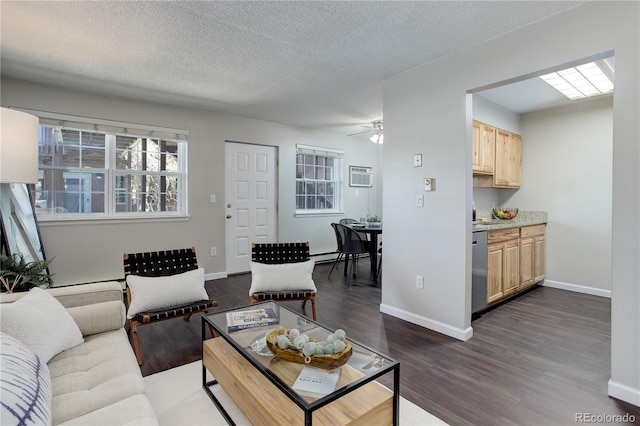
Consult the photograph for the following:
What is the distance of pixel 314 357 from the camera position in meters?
1.42

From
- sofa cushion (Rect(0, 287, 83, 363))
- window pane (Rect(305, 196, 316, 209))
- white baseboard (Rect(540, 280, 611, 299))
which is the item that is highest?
window pane (Rect(305, 196, 316, 209))

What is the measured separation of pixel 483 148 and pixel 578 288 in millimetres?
2231

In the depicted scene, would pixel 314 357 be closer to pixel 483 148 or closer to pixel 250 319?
pixel 250 319

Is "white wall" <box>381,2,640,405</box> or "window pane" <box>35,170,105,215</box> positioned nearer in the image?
"white wall" <box>381,2,640,405</box>

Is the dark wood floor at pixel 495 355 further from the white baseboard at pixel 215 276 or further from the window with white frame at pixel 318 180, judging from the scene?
the window with white frame at pixel 318 180

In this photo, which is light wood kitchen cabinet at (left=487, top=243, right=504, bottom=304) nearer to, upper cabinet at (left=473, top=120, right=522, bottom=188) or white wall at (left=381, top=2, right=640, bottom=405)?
white wall at (left=381, top=2, right=640, bottom=405)

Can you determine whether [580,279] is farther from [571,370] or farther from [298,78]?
[298,78]

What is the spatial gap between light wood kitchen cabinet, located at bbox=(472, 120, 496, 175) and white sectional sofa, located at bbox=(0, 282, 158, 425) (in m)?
3.71

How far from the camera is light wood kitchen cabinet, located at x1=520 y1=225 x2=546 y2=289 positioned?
3.96 meters

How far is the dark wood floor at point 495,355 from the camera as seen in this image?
72.0 inches

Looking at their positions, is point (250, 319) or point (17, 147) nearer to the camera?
point (17, 147)

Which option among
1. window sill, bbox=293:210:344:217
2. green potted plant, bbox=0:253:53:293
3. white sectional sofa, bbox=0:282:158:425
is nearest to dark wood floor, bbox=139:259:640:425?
white sectional sofa, bbox=0:282:158:425

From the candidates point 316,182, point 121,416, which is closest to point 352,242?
point 316,182

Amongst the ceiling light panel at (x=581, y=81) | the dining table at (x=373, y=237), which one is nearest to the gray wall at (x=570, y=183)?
the ceiling light panel at (x=581, y=81)
